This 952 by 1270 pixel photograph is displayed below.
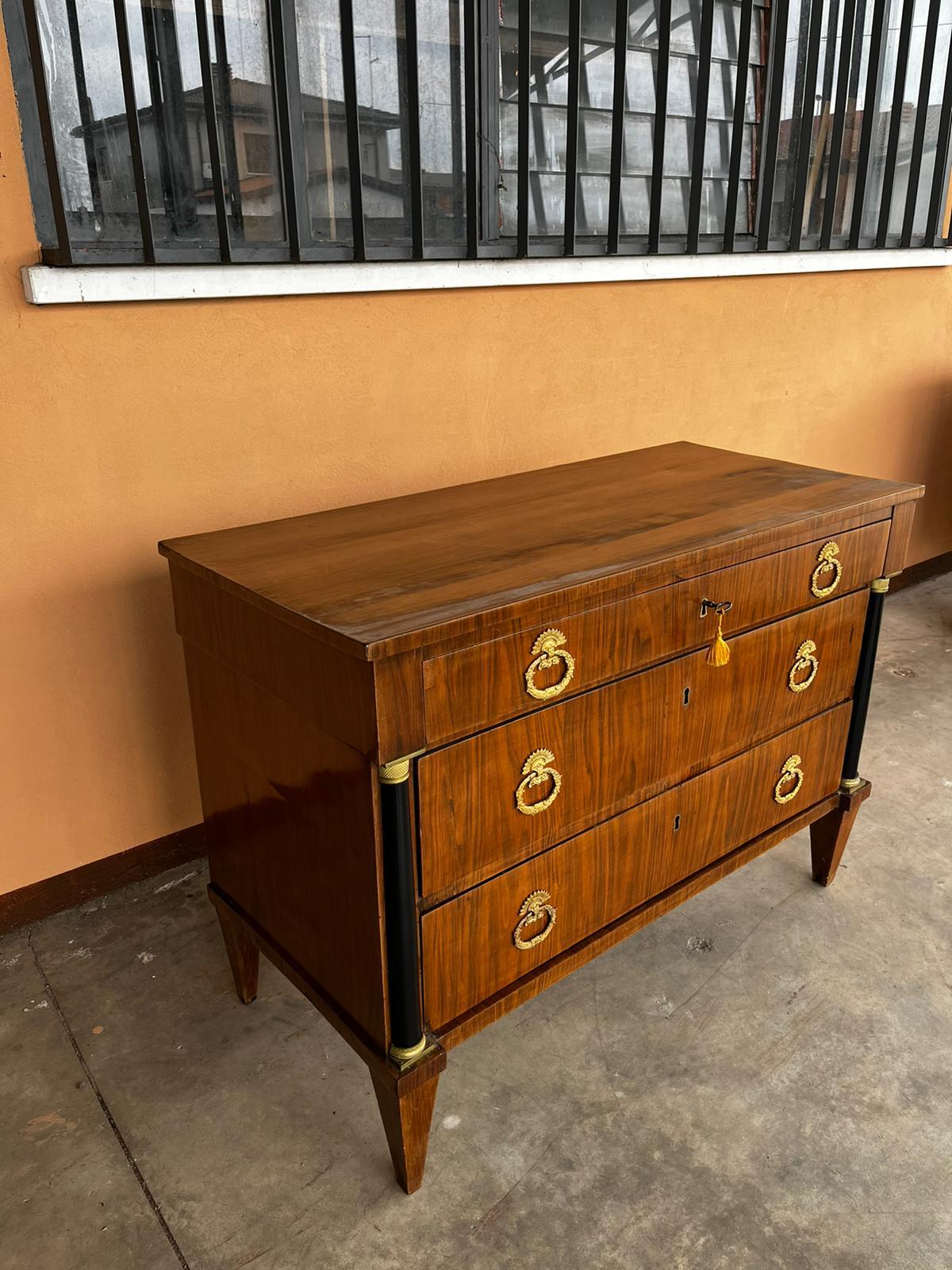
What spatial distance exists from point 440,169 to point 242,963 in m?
1.66

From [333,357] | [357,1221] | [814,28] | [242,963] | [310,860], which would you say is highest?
[814,28]

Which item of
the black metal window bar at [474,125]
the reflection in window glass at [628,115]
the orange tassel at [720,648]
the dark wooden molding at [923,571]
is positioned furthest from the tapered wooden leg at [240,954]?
the dark wooden molding at [923,571]

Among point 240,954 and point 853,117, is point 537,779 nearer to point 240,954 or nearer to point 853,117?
point 240,954

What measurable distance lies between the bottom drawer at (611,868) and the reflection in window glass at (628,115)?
1.34m

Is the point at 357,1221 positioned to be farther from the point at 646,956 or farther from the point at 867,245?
the point at 867,245

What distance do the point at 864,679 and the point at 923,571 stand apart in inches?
83.3

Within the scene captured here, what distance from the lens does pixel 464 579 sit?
1294mm

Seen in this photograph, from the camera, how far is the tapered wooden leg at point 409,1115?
52.0 inches

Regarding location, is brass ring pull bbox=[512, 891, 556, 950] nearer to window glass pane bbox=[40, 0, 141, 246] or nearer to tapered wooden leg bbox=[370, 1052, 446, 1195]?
tapered wooden leg bbox=[370, 1052, 446, 1195]

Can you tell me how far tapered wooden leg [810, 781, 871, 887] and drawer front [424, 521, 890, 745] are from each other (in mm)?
490

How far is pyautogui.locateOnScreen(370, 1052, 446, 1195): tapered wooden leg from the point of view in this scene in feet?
4.33

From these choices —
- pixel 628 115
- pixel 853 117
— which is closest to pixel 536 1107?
pixel 628 115

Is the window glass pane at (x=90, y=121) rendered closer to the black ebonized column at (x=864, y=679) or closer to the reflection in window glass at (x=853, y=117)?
the black ebonized column at (x=864, y=679)

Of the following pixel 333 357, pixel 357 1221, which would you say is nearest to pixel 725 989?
pixel 357 1221
